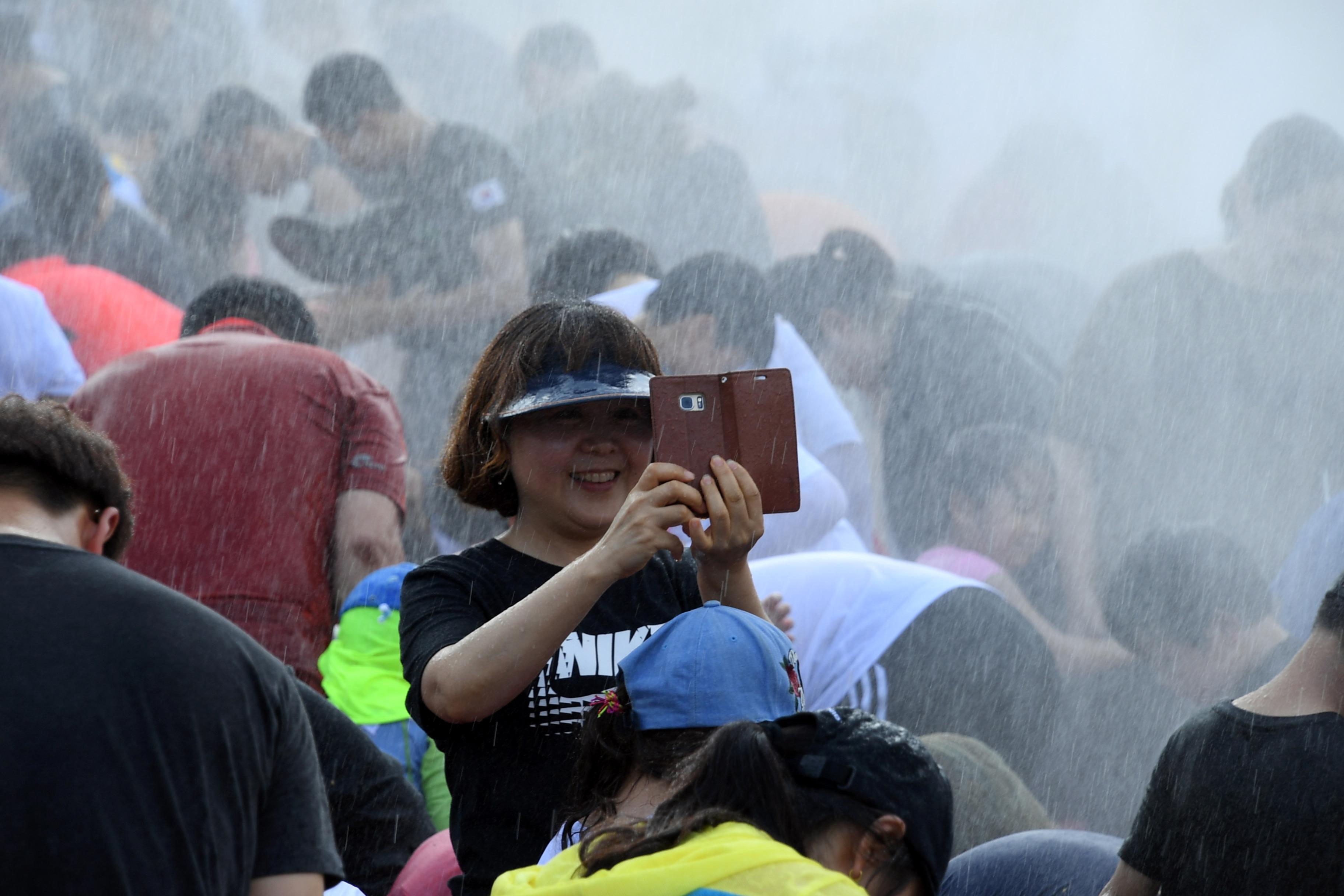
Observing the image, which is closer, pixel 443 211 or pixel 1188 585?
pixel 1188 585

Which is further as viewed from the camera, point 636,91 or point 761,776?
point 636,91

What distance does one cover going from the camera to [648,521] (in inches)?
64.4

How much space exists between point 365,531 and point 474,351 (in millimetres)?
1542

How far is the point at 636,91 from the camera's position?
19.7ft

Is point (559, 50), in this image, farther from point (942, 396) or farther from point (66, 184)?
point (942, 396)

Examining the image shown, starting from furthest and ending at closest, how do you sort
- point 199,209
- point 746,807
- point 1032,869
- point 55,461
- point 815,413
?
point 199,209 → point 815,413 → point 1032,869 → point 55,461 → point 746,807

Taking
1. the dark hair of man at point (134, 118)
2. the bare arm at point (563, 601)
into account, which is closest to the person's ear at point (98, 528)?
the bare arm at point (563, 601)

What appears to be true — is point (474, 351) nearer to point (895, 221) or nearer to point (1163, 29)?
point (895, 221)

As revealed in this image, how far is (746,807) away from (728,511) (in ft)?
1.30

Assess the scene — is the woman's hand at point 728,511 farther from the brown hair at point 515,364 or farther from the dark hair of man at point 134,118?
the dark hair of man at point 134,118

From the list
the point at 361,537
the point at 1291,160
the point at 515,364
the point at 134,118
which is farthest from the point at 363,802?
the point at 134,118

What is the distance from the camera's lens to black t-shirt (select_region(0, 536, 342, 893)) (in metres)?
1.52

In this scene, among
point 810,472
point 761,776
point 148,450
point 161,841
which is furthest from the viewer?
point 810,472

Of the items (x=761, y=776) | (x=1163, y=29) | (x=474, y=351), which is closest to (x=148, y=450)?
(x=474, y=351)
